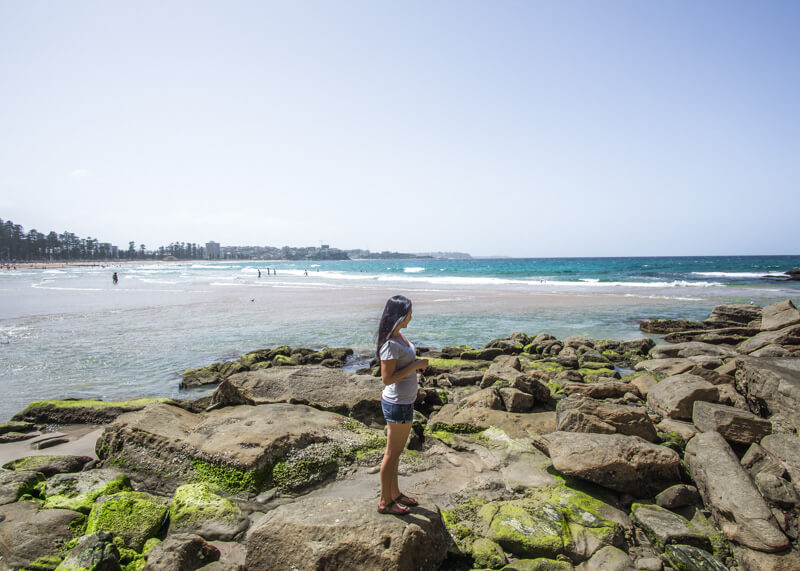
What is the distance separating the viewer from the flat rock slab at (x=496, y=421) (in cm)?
663

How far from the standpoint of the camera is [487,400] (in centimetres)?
754

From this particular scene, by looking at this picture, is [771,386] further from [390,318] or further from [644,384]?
[390,318]

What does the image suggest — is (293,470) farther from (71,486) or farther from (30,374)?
(30,374)

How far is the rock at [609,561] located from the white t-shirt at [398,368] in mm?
2006

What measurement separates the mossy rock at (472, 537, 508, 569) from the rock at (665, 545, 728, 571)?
4.88 ft

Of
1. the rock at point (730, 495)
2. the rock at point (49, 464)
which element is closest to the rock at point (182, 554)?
the rock at point (49, 464)

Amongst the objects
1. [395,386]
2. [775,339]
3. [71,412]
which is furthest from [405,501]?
[775,339]

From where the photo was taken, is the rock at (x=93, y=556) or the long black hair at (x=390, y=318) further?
the long black hair at (x=390, y=318)

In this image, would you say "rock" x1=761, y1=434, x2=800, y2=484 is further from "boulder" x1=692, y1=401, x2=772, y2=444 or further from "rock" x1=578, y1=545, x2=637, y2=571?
"rock" x1=578, y1=545, x2=637, y2=571

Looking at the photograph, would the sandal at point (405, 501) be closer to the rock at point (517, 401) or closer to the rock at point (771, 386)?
the rock at point (517, 401)

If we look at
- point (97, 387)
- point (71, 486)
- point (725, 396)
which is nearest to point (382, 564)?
point (71, 486)

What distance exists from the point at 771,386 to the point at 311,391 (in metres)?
6.67

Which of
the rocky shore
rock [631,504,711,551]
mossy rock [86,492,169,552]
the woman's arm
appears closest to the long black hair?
the woman's arm

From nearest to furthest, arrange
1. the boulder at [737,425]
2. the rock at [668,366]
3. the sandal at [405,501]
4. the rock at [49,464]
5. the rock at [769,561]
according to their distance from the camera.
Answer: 1. the rock at [769,561]
2. the sandal at [405,501]
3. the boulder at [737,425]
4. the rock at [49,464]
5. the rock at [668,366]
